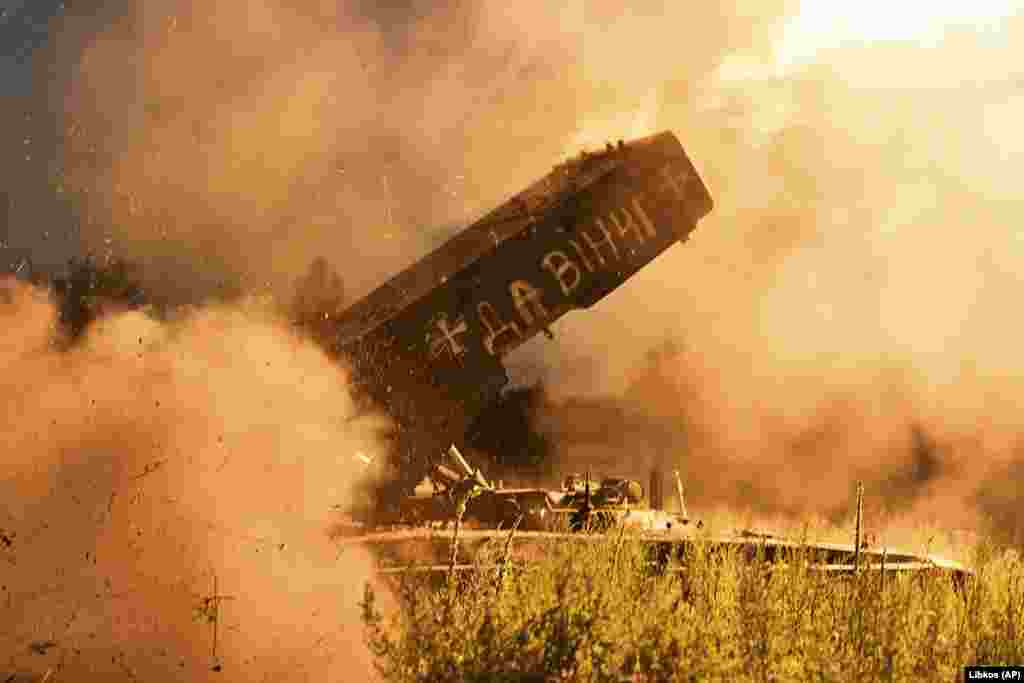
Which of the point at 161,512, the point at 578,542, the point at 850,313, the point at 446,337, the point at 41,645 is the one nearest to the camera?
the point at 41,645

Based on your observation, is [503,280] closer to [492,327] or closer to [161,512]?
[492,327]

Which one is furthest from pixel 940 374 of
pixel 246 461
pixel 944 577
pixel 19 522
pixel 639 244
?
pixel 19 522

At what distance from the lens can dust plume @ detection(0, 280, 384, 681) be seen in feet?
33.7

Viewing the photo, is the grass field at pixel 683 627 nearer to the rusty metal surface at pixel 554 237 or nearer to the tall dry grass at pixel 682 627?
the tall dry grass at pixel 682 627

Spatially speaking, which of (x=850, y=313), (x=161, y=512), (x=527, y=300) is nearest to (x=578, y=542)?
(x=161, y=512)

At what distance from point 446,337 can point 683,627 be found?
5.56 metres

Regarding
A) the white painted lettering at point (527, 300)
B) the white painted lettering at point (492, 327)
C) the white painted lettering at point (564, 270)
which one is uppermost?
the white painted lettering at point (564, 270)

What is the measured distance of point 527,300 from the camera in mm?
13781

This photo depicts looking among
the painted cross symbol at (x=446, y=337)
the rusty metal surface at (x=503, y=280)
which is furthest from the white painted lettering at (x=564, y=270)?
the painted cross symbol at (x=446, y=337)

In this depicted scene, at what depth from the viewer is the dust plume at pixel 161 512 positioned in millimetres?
10258

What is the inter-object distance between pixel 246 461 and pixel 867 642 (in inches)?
213

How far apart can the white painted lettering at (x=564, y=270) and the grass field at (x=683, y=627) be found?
168 inches

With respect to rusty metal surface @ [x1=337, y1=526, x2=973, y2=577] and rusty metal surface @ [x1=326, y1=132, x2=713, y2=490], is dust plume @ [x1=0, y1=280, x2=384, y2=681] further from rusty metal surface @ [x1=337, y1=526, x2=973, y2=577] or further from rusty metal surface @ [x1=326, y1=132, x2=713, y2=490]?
rusty metal surface @ [x1=326, y1=132, x2=713, y2=490]

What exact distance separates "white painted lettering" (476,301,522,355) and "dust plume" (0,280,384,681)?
193 cm
